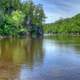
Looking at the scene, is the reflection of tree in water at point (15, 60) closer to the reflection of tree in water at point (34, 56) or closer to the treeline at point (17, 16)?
the reflection of tree in water at point (34, 56)

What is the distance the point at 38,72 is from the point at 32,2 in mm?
95049

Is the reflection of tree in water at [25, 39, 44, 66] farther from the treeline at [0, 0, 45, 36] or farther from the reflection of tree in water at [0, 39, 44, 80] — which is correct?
the treeline at [0, 0, 45, 36]

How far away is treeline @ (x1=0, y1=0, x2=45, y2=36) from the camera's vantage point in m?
75.0

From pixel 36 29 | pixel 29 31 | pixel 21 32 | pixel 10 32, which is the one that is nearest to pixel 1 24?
pixel 10 32

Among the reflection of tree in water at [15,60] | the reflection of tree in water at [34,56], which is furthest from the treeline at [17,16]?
the reflection of tree in water at [15,60]

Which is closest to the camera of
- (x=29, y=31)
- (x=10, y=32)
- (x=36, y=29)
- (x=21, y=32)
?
(x=10, y=32)

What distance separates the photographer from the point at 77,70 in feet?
56.9

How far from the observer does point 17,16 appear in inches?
3374

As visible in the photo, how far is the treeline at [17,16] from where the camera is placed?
75.0 metres

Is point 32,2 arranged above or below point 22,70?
above

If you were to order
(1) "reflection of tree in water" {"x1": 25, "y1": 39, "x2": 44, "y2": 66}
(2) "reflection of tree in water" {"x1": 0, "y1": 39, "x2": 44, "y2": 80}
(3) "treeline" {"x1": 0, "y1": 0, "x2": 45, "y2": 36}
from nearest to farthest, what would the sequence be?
(2) "reflection of tree in water" {"x1": 0, "y1": 39, "x2": 44, "y2": 80} < (1) "reflection of tree in water" {"x1": 25, "y1": 39, "x2": 44, "y2": 66} < (3) "treeline" {"x1": 0, "y1": 0, "x2": 45, "y2": 36}

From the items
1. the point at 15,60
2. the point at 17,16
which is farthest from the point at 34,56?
the point at 17,16

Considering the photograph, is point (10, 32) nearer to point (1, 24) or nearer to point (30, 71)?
point (1, 24)

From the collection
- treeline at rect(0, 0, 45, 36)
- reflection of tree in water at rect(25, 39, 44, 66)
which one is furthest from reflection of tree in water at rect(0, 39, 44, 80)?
treeline at rect(0, 0, 45, 36)
